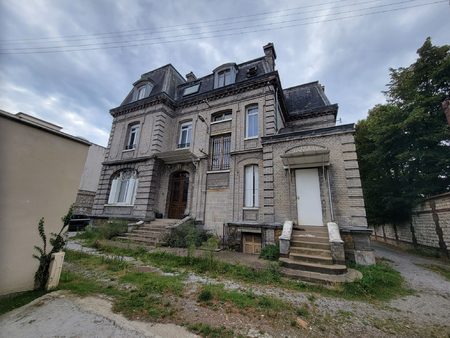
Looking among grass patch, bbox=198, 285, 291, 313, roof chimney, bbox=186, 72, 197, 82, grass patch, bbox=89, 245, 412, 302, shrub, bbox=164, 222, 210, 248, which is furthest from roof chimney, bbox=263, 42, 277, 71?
grass patch, bbox=198, 285, 291, 313

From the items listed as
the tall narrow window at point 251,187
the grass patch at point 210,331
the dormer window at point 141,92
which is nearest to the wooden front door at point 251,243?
the tall narrow window at point 251,187

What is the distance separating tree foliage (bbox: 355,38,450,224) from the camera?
1135cm

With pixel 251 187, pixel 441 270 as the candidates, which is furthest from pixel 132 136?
pixel 441 270

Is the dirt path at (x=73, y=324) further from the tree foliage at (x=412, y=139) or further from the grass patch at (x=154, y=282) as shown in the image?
the tree foliage at (x=412, y=139)

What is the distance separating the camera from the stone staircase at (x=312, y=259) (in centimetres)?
518

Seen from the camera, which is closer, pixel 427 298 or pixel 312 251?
pixel 427 298

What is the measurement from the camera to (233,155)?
1052 centimetres

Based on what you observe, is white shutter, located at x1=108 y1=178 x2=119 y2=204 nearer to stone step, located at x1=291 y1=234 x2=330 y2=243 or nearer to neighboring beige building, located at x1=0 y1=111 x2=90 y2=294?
neighboring beige building, located at x1=0 y1=111 x2=90 y2=294

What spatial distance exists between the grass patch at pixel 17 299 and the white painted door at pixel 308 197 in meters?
8.11

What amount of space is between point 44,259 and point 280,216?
7561 mm

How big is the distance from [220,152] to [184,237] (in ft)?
17.2

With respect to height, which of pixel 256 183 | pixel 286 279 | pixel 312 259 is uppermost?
pixel 256 183

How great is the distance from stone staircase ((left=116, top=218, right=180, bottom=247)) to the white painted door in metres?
6.24

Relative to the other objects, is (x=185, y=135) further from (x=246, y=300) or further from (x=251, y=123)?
(x=246, y=300)
